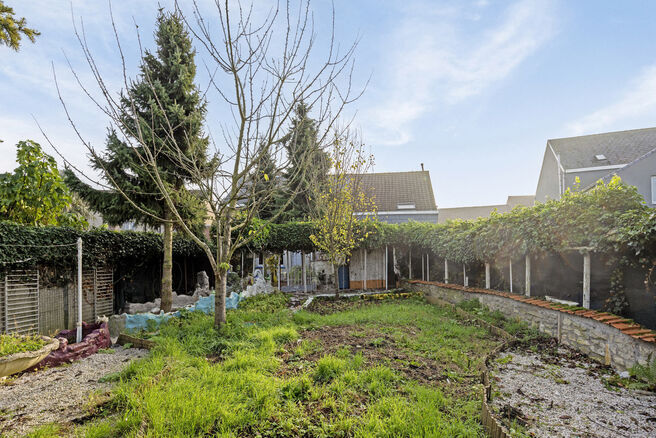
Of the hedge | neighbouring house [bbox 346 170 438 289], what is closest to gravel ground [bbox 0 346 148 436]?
the hedge

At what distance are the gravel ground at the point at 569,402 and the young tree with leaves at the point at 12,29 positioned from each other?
961 cm

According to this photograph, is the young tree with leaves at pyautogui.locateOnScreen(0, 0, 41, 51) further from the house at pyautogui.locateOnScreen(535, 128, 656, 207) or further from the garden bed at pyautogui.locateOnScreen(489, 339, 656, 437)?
the house at pyautogui.locateOnScreen(535, 128, 656, 207)

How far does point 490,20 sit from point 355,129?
611 cm

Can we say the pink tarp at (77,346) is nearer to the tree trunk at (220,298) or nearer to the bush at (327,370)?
the tree trunk at (220,298)

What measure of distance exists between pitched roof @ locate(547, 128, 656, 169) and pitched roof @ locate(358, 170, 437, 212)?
27.5 feet

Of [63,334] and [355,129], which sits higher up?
[355,129]

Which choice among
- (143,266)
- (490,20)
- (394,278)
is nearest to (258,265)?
(143,266)

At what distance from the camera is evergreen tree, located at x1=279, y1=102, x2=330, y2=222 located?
5789mm

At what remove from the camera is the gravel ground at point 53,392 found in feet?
10.7

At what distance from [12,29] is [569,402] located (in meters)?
10.4

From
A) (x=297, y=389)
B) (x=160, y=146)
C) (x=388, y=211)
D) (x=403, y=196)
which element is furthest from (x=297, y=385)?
(x=403, y=196)

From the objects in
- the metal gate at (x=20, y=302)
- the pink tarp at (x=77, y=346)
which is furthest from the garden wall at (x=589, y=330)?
the metal gate at (x=20, y=302)

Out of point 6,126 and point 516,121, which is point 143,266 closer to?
point 6,126

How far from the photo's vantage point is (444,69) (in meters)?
7.33
